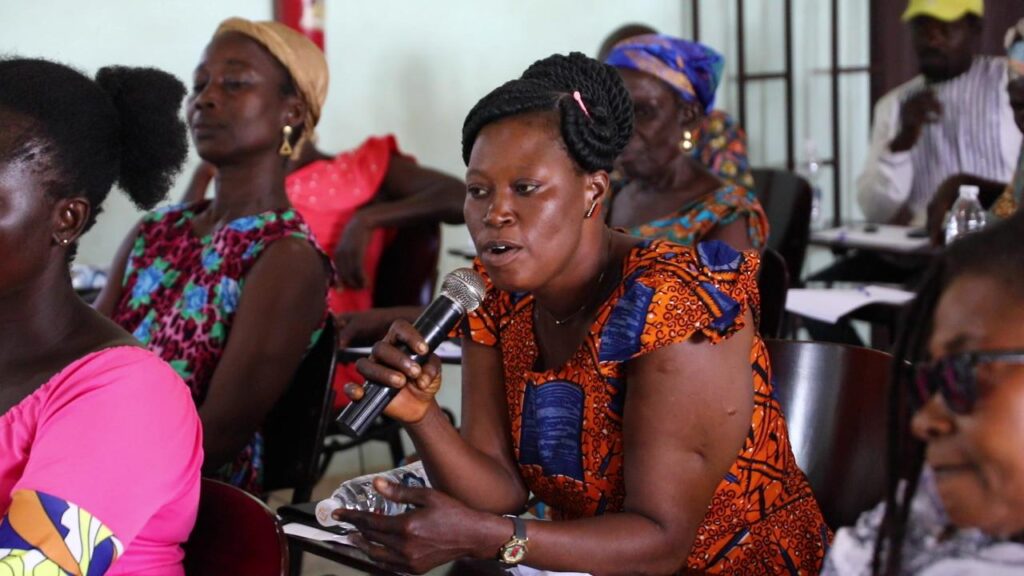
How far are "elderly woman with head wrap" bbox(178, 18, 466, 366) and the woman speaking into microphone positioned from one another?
4.18ft

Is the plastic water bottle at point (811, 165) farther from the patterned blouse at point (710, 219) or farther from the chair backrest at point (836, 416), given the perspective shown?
the chair backrest at point (836, 416)

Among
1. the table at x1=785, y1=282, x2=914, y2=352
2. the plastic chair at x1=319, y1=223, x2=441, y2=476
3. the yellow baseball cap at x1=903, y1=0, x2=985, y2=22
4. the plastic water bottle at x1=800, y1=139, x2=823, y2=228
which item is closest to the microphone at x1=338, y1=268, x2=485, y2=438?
the table at x1=785, y1=282, x2=914, y2=352

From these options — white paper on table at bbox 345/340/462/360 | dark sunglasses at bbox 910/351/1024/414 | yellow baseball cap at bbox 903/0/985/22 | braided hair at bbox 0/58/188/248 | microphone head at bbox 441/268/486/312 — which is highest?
yellow baseball cap at bbox 903/0/985/22

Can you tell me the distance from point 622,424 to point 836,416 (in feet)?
1.41

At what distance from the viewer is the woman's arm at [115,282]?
8.48ft

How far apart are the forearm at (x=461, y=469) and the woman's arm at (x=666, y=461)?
251 mm

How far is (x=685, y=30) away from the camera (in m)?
6.21

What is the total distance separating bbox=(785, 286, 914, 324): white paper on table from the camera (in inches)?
128

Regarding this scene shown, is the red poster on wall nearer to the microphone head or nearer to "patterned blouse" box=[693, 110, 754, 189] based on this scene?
"patterned blouse" box=[693, 110, 754, 189]

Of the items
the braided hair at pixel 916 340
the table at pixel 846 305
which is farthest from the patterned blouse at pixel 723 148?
the braided hair at pixel 916 340

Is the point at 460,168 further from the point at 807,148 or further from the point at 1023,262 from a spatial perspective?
the point at 1023,262

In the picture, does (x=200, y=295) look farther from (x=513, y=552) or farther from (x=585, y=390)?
(x=513, y=552)

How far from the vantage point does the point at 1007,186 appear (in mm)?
3861

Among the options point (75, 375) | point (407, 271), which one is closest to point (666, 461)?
point (75, 375)
